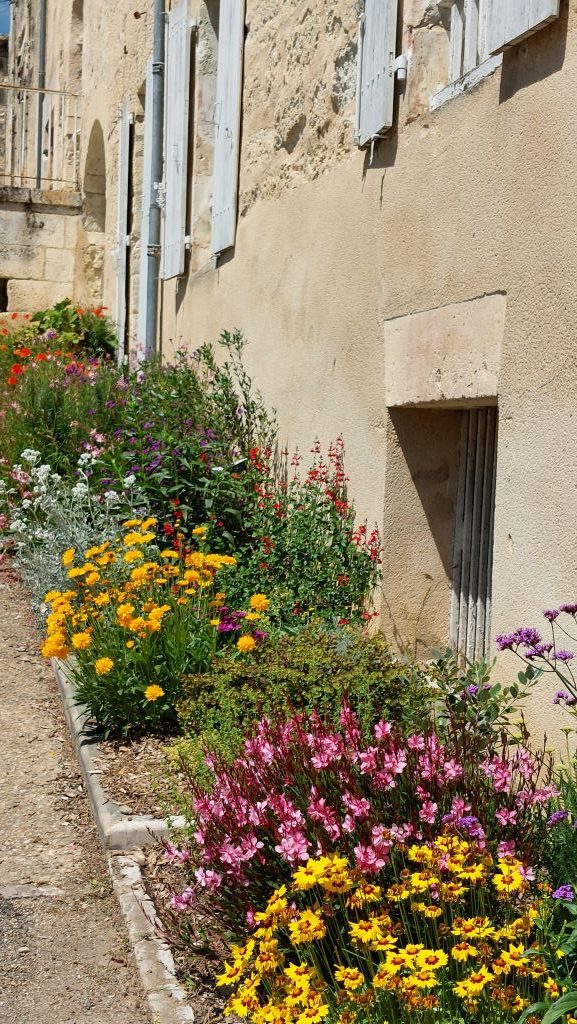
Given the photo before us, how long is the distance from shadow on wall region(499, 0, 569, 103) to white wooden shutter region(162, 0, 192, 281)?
4.62m

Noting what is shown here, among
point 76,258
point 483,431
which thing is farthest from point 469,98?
point 76,258

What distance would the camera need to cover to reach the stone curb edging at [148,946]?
2.48m

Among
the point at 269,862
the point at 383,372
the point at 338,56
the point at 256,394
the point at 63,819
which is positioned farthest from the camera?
the point at 256,394

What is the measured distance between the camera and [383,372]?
4.44 meters

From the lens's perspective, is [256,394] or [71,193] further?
[71,193]

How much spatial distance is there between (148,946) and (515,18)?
2.81m

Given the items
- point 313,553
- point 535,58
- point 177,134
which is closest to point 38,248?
point 177,134

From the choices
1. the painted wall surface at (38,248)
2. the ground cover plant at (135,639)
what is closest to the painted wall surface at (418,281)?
the ground cover plant at (135,639)

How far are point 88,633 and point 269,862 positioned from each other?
177 centimetres

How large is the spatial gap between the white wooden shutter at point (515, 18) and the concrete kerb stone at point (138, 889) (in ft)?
8.17

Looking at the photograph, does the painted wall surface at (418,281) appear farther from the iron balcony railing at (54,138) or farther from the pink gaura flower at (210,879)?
the iron balcony railing at (54,138)

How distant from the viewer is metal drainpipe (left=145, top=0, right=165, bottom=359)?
856 cm

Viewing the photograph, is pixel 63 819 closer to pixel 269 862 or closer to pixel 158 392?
pixel 269 862

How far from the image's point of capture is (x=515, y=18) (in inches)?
129
